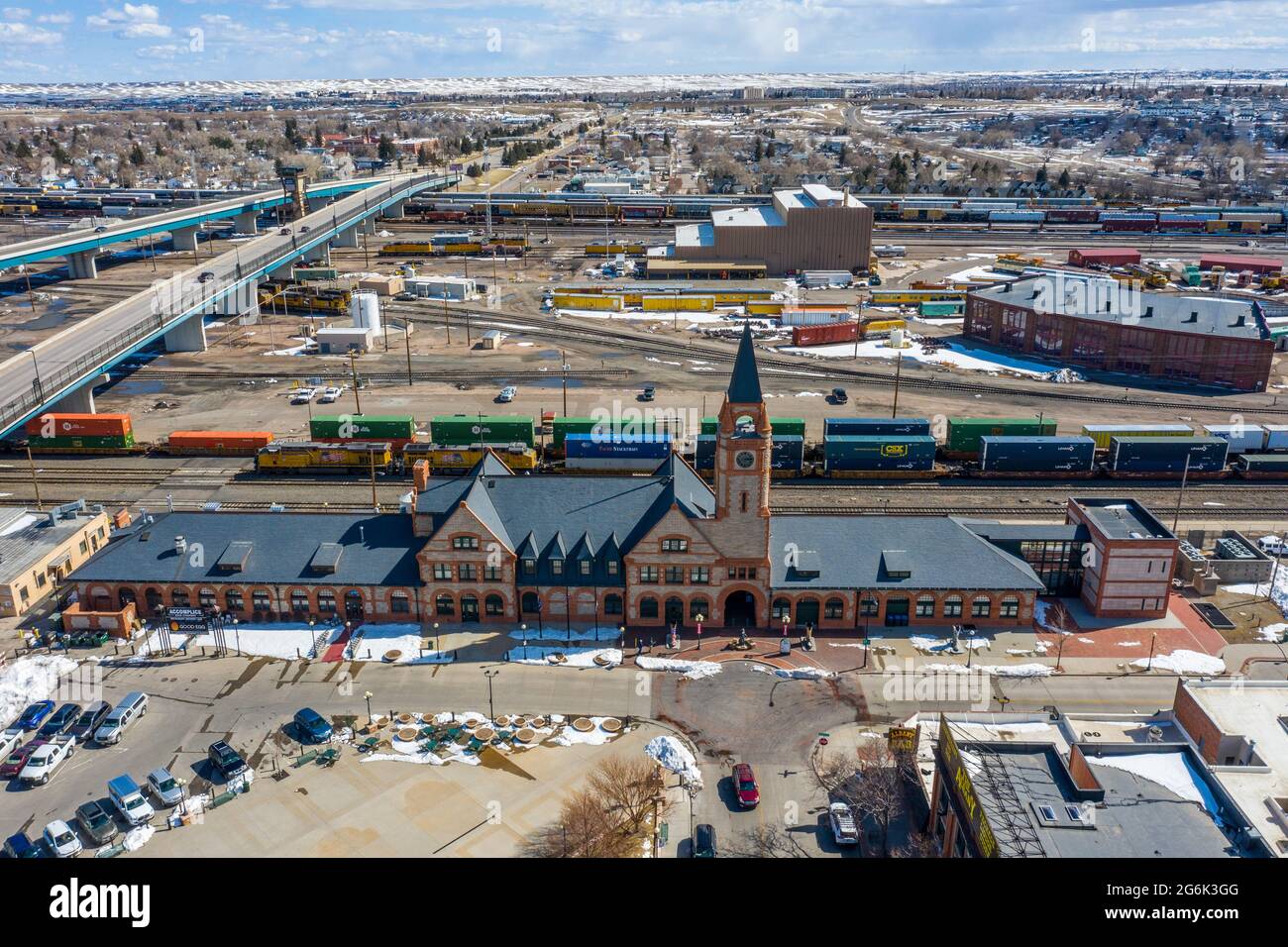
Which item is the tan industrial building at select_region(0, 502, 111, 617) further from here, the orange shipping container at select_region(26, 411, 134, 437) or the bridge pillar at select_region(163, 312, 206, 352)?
the bridge pillar at select_region(163, 312, 206, 352)

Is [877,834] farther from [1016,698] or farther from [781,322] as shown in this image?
[781,322]

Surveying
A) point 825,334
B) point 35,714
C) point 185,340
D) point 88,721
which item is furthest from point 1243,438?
point 185,340

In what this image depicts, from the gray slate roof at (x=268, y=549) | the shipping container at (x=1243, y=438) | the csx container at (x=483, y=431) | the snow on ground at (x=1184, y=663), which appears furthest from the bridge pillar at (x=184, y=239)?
the snow on ground at (x=1184, y=663)

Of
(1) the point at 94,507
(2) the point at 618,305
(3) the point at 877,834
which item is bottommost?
(3) the point at 877,834

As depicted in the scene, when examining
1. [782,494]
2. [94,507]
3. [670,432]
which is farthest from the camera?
[670,432]

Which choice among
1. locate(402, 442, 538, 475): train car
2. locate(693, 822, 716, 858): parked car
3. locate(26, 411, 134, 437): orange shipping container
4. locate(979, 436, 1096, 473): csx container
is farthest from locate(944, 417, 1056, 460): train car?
locate(26, 411, 134, 437): orange shipping container
